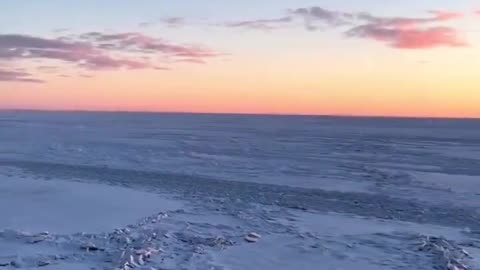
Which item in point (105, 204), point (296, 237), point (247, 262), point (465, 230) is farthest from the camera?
point (105, 204)

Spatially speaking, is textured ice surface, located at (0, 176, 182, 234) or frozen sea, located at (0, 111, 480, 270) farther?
textured ice surface, located at (0, 176, 182, 234)

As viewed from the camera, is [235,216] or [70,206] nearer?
[235,216]

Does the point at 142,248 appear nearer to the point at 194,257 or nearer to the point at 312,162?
the point at 194,257

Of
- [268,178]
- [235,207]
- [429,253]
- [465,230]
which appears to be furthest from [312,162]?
[429,253]

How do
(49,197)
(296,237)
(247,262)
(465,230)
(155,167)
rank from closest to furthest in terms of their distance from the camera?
(247,262) < (296,237) < (465,230) < (49,197) < (155,167)

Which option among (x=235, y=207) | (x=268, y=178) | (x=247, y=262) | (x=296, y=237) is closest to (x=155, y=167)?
(x=268, y=178)

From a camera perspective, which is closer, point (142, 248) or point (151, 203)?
point (142, 248)

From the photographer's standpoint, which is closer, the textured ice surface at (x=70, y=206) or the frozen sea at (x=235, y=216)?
the frozen sea at (x=235, y=216)

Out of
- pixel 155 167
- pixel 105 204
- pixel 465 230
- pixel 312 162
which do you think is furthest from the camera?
pixel 312 162

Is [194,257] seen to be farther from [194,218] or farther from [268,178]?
[268,178]
